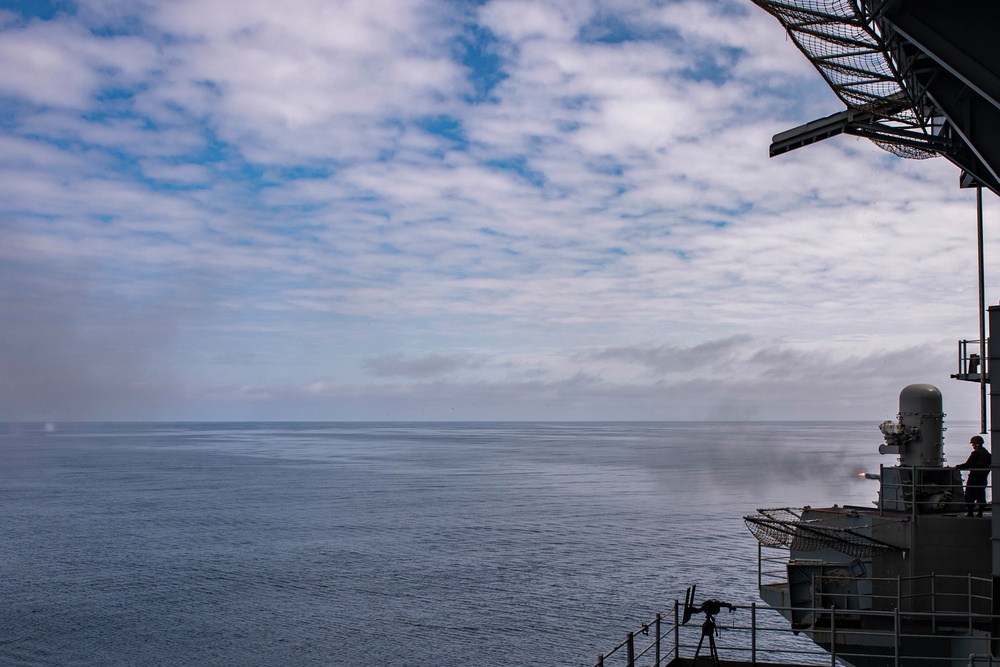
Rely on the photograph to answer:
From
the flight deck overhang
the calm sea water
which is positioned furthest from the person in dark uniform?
the calm sea water

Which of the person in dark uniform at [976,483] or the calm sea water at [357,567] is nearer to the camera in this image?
the person in dark uniform at [976,483]

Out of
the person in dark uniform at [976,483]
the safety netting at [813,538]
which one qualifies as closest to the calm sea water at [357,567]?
the safety netting at [813,538]

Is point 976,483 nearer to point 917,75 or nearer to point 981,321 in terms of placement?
point 981,321

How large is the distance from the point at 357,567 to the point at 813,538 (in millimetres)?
40064

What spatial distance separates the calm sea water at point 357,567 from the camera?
39375 millimetres

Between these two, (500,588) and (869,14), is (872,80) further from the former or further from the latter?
(500,588)

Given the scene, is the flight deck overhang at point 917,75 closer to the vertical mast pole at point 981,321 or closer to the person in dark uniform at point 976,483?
the vertical mast pole at point 981,321

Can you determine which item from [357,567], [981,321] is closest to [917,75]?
[981,321]

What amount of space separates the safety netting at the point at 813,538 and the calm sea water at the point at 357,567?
52.9 ft

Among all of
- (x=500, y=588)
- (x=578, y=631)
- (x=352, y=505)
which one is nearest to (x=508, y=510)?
(x=352, y=505)

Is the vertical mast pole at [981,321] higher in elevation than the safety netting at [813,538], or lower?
higher

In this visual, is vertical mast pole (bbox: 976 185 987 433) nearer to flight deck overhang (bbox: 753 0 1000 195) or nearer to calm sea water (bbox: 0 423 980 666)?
flight deck overhang (bbox: 753 0 1000 195)

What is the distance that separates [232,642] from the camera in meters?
39.6

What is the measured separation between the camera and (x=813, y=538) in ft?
73.3
